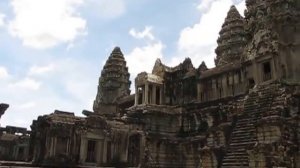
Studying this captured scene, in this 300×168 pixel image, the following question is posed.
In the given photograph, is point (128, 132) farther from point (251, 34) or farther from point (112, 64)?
point (112, 64)

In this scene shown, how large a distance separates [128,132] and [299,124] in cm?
1190

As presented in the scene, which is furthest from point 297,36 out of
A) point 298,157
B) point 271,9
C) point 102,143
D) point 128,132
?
point 102,143

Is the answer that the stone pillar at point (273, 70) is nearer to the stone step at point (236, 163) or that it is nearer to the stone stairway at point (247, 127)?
the stone stairway at point (247, 127)

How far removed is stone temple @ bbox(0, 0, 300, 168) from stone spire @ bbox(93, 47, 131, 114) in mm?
16236

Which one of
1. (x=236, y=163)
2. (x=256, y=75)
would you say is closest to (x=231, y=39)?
(x=256, y=75)

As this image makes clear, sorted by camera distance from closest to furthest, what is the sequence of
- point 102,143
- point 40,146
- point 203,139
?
1. point 40,146
2. point 102,143
3. point 203,139

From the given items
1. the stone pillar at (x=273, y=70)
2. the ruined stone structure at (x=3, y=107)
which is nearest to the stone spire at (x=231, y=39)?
the stone pillar at (x=273, y=70)

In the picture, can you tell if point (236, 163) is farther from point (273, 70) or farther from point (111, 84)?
point (111, 84)

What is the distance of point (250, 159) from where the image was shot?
63.2 ft

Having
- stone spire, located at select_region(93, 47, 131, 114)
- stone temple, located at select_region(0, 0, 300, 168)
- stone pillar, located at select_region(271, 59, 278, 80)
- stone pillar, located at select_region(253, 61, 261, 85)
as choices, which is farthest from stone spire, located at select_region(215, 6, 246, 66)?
stone pillar, located at select_region(271, 59, 278, 80)

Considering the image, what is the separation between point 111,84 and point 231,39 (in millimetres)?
18624

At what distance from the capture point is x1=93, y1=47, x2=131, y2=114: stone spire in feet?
166

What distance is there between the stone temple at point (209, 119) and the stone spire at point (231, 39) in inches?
527

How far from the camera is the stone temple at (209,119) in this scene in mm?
20484
